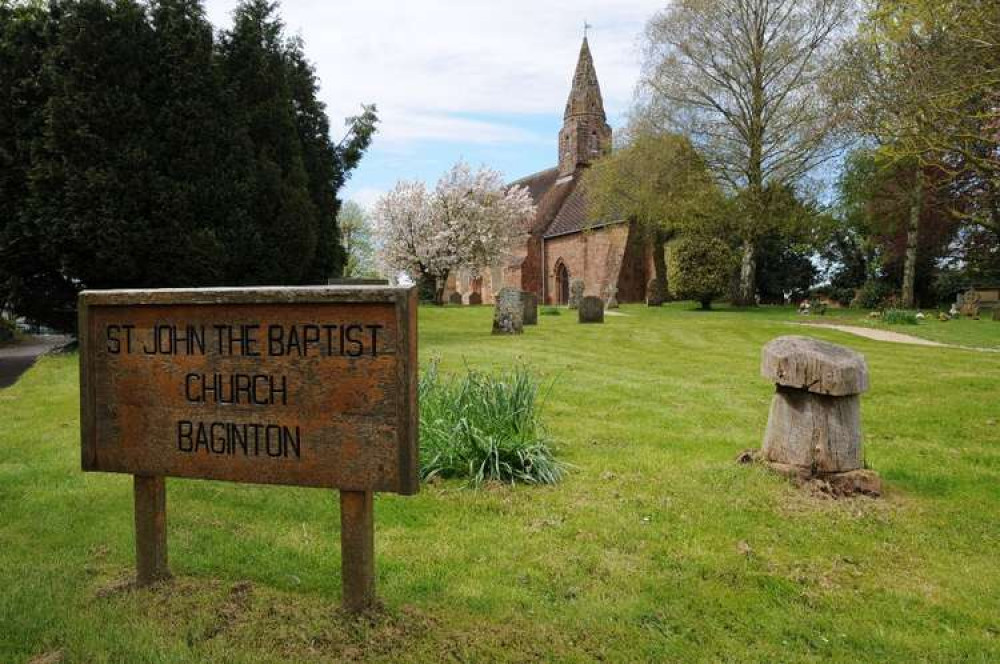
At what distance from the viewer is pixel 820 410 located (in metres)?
5.05

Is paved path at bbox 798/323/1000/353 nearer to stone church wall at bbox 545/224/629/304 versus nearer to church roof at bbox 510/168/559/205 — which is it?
stone church wall at bbox 545/224/629/304

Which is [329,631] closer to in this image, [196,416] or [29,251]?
[196,416]

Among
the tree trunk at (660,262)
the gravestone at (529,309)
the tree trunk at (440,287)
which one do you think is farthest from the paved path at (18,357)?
the tree trunk at (660,262)

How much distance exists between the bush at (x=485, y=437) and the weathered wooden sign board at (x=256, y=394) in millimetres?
2095

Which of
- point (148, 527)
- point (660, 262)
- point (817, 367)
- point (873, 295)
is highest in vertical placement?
point (660, 262)

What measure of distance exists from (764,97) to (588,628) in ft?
91.0

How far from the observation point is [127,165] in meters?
13.3

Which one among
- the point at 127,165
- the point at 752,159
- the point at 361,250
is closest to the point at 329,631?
the point at 127,165

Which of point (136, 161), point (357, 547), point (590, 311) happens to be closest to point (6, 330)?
point (136, 161)

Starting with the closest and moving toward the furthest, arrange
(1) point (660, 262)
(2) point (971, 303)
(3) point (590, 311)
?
(3) point (590, 311), (2) point (971, 303), (1) point (660, 262)

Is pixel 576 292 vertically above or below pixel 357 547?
above

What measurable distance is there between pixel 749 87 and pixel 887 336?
14.0 meters

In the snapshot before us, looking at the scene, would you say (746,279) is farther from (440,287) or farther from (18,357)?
(18,357)

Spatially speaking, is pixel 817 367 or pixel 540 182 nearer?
pixel 817 367
